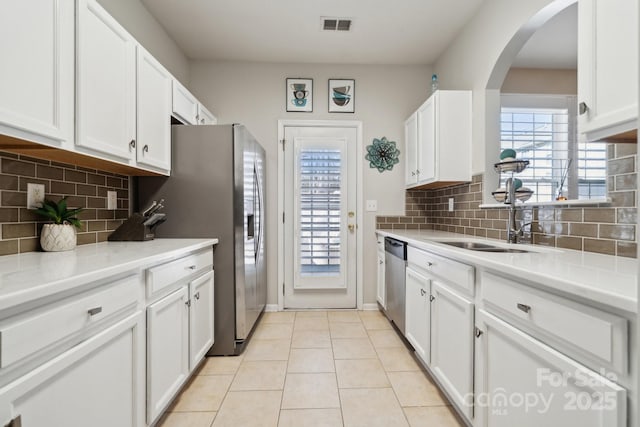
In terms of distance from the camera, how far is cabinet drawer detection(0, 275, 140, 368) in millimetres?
720

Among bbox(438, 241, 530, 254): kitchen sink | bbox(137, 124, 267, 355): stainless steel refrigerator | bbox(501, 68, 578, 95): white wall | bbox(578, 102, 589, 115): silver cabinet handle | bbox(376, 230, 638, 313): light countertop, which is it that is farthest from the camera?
bbox(501, 68, 578, 95): white wall

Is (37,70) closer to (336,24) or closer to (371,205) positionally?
(336,24)

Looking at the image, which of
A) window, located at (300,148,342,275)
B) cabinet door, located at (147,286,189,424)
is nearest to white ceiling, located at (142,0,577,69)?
window, located at (300,148,342,275)

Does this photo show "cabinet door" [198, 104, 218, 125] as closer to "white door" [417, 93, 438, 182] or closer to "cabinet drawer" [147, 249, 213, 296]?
"cabinet drawer" [147, 249, 213, 296]

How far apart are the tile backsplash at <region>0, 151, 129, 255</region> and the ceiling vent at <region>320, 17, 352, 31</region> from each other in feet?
6.61

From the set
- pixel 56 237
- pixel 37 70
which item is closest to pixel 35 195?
pixel 56 237

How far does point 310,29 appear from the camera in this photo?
2.64 metres

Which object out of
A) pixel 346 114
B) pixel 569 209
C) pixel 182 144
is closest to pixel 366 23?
pixel 346 114

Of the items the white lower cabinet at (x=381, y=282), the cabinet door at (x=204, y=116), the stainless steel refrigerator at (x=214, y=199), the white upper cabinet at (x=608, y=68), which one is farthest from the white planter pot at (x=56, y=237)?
the white lower cabinet at (x=381, y=282)

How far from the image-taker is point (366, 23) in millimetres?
2555

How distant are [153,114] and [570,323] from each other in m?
2.24

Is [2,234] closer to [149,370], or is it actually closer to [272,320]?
[149,370]

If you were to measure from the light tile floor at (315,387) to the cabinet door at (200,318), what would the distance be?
0.62 feet

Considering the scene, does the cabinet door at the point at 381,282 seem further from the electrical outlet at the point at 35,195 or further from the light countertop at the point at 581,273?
the electrical outlet at the point at 35,195
